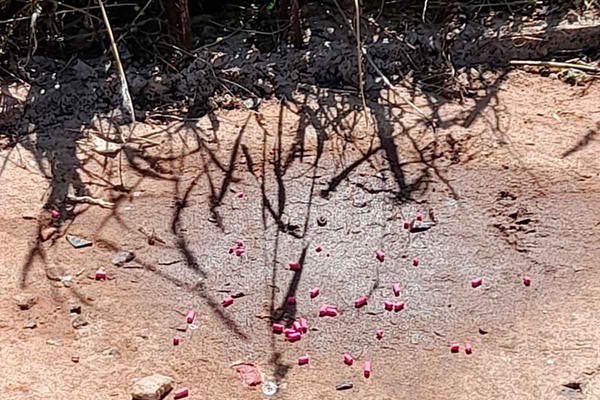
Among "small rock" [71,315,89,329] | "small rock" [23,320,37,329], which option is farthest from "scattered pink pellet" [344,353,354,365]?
"small rock" [23,320,37,329]

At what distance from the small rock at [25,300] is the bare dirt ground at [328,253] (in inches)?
0.7

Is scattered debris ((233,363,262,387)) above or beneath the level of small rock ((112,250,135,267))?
beneath

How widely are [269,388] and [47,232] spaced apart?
0.83 meters

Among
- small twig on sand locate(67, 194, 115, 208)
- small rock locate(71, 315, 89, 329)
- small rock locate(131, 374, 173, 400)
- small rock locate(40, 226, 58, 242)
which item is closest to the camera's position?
small rock locate(131, 374, 173, 400)

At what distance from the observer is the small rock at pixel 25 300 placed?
233 centimetres

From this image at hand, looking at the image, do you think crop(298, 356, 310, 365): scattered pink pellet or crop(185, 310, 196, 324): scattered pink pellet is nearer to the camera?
crop(298, 356, 310, 365): scattered pink pellet

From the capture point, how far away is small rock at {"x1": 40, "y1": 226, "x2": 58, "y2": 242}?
2.55 meters

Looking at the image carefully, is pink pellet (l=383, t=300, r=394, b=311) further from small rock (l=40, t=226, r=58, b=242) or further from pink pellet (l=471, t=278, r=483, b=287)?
small rock (l=40, t=226, r=58, b=242)

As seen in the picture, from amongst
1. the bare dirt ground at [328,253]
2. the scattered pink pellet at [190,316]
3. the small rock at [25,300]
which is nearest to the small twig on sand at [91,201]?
the bare dirt ground at [328,253]

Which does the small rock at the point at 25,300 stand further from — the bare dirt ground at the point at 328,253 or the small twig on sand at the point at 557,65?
the small twig on sand at the point at 557,65

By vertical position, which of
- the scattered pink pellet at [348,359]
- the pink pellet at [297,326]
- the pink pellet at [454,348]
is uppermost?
the pink pellet at [297,326]

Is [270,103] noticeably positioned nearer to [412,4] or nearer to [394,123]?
[394,123]

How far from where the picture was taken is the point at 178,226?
2586mm

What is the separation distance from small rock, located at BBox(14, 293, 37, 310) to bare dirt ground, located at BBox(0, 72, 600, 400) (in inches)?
0.7
